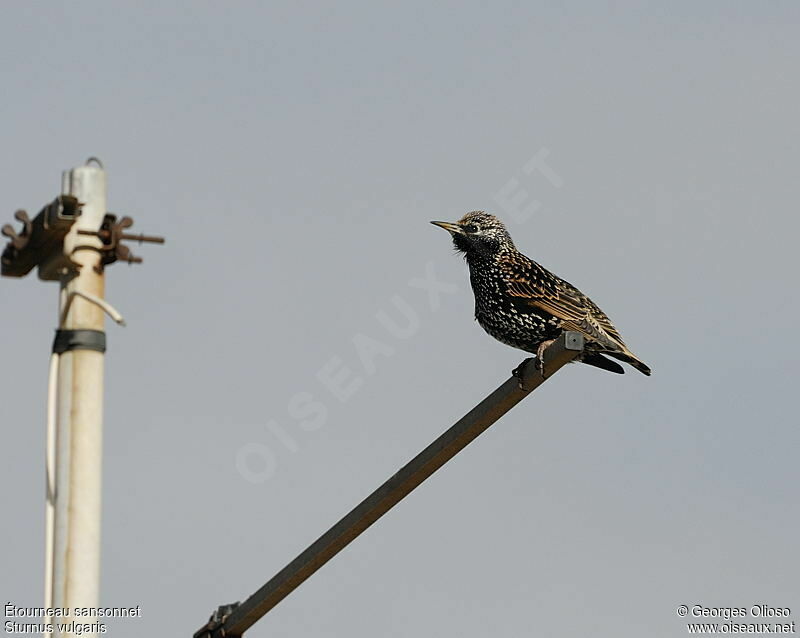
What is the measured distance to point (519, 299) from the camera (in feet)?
39.4

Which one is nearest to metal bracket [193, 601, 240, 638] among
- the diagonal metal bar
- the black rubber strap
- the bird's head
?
the diagonal metal bar

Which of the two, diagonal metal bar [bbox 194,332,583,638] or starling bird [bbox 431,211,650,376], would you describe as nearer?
diagonal metal bar [bbox 194,332,583,638]

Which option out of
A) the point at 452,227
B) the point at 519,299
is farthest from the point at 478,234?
the point at 519,299

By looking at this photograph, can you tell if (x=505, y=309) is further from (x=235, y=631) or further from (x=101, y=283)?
(x=101, y=283)

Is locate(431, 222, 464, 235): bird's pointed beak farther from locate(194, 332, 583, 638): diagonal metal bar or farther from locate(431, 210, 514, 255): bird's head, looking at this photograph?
locate(194, 332, 583, 638): diagonal metal bar

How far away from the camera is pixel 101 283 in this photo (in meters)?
7.61

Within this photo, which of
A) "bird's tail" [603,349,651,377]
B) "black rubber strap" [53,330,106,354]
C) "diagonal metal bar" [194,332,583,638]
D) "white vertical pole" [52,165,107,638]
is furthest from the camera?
"bird's tail" [603,349,651,377]

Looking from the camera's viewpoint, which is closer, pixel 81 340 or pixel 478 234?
pixel 81 340

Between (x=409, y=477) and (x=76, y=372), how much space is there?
1.76 metres

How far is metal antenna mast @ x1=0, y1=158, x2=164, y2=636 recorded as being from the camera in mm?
7340

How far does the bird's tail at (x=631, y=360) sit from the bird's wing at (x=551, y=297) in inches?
4.9

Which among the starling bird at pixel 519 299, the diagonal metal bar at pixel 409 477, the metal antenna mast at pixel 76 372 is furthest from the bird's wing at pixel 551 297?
the metal antenna mast at pixel 76 372

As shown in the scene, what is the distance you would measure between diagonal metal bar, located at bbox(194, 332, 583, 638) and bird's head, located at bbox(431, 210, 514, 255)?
4.84 metres

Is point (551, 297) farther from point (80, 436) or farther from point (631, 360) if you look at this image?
point (80, 436)
